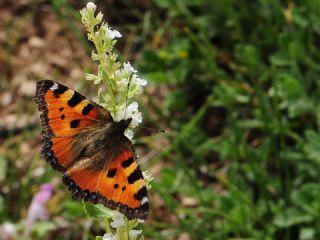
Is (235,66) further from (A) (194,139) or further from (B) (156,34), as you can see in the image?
(B) (156,34)

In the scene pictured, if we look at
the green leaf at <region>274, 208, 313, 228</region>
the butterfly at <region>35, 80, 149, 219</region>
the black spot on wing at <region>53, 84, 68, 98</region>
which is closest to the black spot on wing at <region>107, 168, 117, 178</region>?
the butterfly at <region>35, 80, 149, 219</region>

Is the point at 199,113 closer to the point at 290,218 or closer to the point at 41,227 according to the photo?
the point at 290,218

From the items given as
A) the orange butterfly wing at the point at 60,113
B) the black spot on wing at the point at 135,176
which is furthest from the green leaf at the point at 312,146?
the black spot on wing at the point at 135,176

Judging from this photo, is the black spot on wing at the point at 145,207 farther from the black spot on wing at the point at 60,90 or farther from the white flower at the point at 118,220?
the black spot on wing at the point at 60,90

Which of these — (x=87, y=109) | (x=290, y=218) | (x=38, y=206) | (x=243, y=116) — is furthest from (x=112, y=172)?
(x=243, y=116)

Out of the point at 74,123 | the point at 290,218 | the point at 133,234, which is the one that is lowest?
the point at 133,234

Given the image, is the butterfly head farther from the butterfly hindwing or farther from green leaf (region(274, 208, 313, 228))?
green leaf (region(274, 208, 313, 228))

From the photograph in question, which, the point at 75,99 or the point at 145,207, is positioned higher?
the point at 75,99
